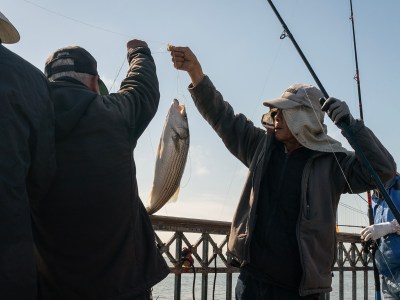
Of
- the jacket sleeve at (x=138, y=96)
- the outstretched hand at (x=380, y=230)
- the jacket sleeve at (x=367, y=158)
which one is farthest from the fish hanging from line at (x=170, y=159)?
the outstretched hand at (x=380, y=230)

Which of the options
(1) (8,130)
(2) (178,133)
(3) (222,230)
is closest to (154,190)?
(2) (178,133)

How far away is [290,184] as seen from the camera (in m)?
3.45

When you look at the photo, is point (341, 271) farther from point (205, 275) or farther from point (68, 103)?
point (68, 103)

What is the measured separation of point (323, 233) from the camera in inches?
130

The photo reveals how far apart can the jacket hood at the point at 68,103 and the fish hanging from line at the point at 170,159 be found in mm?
1211

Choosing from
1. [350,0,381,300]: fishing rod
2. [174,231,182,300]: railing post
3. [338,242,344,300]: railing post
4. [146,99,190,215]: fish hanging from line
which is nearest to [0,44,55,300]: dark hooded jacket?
[146,99,190,215]: fish hanging from line

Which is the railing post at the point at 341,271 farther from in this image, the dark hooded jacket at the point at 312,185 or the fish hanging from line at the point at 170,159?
the fish hanging from line at the point at 170,159

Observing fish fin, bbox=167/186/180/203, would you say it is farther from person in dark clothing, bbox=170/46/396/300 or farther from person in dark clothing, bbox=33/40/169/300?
person in dark clothing, bbox=33/40/169/300

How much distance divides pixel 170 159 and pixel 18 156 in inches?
75.7

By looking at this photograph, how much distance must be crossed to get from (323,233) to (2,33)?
91.3 inches

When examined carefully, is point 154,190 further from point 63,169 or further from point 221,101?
point 63,169

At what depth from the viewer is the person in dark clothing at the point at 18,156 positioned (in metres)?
1.65

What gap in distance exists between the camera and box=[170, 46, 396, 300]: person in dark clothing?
10.8 feet

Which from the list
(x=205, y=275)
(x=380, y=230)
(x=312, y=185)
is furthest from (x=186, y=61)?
(x=380, y=230)
